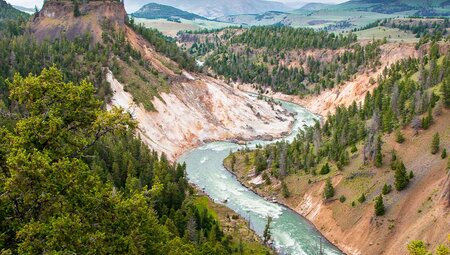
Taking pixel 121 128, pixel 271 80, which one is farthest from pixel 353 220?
pixel 271 80

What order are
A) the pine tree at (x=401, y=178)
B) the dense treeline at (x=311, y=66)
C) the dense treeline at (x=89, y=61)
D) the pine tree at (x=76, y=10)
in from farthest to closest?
the dense treeline at (x=311, y=66), the pine tree at (x=76, y=10), the dense treeline at (x=89, y=61), the pine tree at (x=401, y=178)

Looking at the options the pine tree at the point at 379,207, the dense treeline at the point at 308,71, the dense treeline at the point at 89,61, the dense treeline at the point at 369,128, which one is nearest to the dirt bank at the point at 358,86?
the dense treeline at the point at 308,71

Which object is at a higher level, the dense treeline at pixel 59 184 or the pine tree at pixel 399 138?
the dense treeline at pixel 59 184

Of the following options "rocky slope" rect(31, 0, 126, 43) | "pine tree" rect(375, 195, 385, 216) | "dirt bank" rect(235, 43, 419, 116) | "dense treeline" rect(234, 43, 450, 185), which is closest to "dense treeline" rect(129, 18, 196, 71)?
"rocky slope" rect(31, 0, 126, 43)

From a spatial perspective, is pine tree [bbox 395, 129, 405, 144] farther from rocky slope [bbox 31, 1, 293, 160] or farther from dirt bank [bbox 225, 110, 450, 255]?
rocky slope [bbox 31, 1, 293, 160]

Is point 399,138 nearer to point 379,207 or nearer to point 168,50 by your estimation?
point 379,207

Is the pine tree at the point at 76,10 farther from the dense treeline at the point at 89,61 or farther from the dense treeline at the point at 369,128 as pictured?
the dense treeline at the point at 369,128
